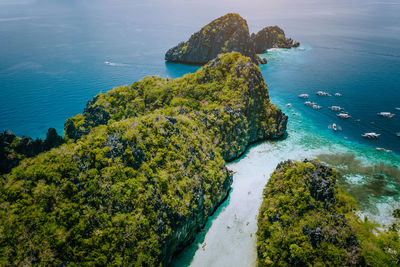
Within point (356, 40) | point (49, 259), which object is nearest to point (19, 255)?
point (49, 259)

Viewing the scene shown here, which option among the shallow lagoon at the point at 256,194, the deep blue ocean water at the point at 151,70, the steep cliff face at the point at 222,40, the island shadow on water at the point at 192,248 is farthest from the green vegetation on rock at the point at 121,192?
the steep cliff face at the point at 222,40

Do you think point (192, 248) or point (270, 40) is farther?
point (270, 40)

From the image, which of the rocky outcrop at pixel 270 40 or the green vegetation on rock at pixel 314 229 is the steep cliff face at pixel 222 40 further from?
the green vegetation on rock at pixel 314 229

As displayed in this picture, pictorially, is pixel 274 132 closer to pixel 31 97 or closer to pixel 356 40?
pixel 31 97

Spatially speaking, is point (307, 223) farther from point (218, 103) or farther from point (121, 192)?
point (218, 103)

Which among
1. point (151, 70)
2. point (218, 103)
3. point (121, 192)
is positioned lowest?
point (121, 192)

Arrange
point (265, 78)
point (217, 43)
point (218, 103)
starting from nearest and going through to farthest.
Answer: point (218, 103), point (265, 78), point (217, 43)

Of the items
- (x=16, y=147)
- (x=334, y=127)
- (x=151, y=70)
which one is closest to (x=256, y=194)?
(x=334, y=127)

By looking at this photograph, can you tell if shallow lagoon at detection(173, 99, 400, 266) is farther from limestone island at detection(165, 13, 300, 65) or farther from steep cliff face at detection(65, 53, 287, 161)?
limestone island at detection(165, 13, 300, 65)
